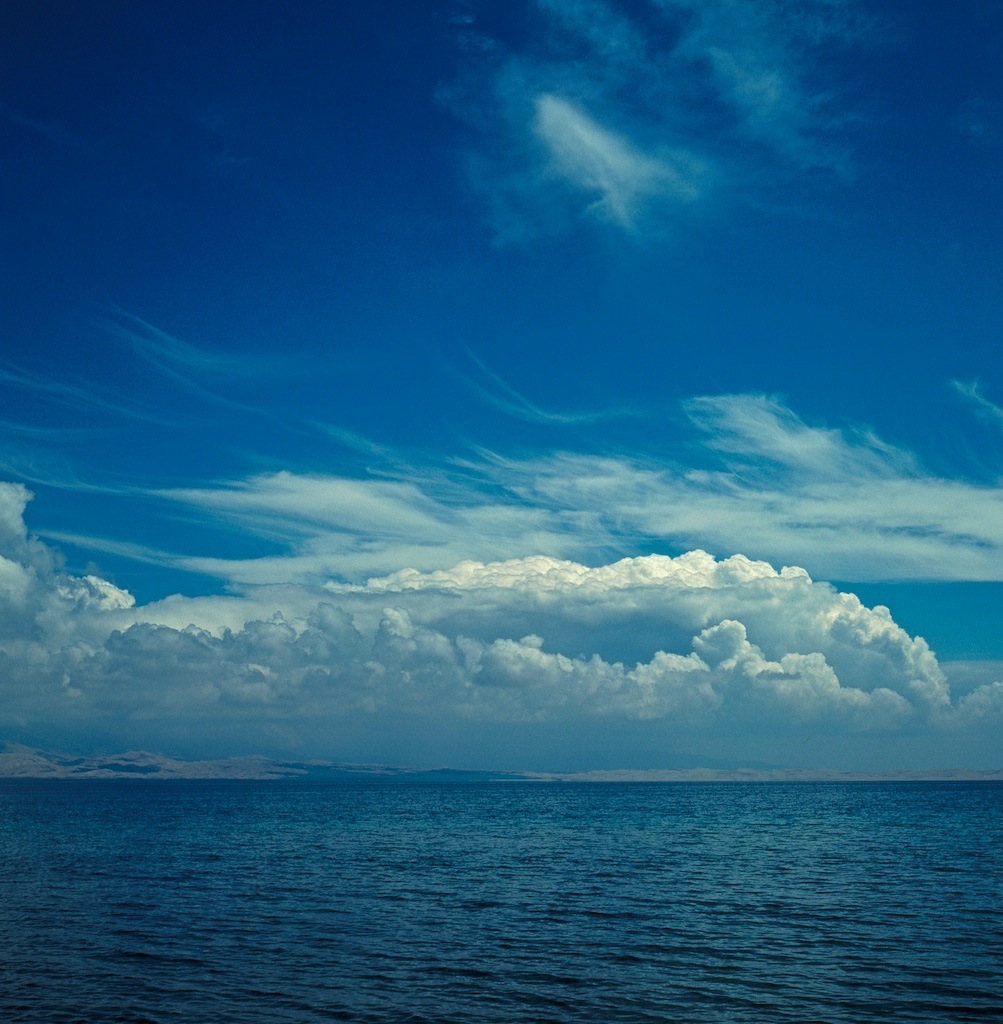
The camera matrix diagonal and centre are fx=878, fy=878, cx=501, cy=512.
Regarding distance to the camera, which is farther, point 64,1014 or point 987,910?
point 987,910

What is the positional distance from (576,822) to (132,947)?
10573 centimetres

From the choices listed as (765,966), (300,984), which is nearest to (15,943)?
(300,984)

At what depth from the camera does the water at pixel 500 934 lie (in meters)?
33.6

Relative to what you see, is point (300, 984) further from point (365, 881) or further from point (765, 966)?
point (365, 881)

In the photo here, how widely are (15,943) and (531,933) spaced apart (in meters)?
25.9

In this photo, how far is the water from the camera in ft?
110

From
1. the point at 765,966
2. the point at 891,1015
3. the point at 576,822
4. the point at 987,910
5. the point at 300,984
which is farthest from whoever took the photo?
the point at 576,822

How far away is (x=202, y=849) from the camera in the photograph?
308 ft

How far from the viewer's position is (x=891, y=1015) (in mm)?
32031

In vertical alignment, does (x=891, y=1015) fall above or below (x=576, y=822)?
above

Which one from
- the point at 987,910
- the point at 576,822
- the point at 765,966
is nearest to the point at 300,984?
the point at 765,966

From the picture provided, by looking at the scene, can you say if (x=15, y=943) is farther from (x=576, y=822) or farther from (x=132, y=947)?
(x=576, y=822)

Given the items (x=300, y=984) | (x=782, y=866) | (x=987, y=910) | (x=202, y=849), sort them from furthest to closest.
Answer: (x=202, y=849) < (x=782, y=866) < (x=987, y=910) < (x=300, y=984)

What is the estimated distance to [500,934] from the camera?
46125mm
